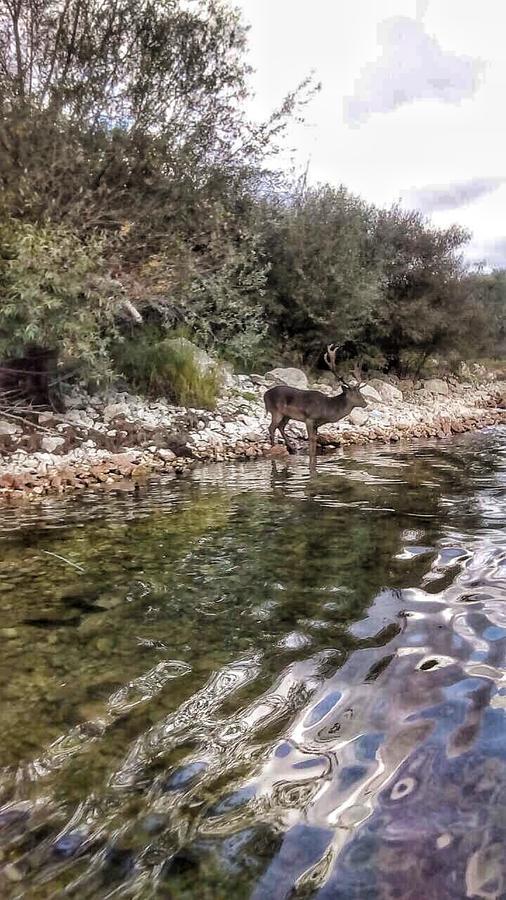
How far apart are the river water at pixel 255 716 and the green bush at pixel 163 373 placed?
22.0 feet

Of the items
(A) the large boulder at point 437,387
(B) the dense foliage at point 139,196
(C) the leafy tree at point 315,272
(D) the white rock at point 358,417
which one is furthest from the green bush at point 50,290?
(A) the large boulder at point 437,387

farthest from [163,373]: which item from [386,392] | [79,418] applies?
[386,392]

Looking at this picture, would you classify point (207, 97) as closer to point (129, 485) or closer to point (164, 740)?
point (129, 485)

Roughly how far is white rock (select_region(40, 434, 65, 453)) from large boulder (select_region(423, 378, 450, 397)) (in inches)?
530

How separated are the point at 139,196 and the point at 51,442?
4120 millimetres

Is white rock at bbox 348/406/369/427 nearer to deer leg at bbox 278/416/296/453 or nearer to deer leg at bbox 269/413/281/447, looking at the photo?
deer leg at bbox 278/416/296/453

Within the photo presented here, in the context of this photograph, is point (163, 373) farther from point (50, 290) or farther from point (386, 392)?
point (386, 392)

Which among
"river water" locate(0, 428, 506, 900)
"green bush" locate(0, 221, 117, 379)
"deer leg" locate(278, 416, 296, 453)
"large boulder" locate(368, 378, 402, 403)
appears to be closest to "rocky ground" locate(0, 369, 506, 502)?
"deer leg" locate(278, 416, 296, 453)

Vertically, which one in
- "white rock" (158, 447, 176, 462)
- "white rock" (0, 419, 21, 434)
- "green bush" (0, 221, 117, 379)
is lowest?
"white rock" (158, 447, 176, 462)

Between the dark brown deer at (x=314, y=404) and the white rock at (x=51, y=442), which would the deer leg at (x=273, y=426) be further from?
the white rock at (x=51, y=442)

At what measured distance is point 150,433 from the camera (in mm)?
9875

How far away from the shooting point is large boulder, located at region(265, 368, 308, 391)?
15.1 metres

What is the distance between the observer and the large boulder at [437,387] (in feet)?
64.6

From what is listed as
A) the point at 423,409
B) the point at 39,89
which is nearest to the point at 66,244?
the point at 39,89
